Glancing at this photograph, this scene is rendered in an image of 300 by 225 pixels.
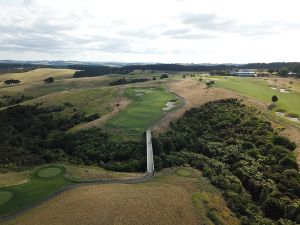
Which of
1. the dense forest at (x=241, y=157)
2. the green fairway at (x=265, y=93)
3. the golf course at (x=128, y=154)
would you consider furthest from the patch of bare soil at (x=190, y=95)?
the green fairway at (x=265, y=93)

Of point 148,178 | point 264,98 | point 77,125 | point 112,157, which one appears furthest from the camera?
point 264,98

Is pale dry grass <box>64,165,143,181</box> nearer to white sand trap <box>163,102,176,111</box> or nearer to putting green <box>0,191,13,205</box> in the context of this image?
putting green <box>0,191,13,205</box>

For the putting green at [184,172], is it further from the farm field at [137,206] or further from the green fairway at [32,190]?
the green fairway at [32,190]

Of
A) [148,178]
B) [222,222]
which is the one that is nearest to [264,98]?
[148,178]

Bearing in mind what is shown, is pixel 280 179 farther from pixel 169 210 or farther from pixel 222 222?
pixel 169 210

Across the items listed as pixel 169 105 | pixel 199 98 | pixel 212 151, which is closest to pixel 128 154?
pixel 212 151

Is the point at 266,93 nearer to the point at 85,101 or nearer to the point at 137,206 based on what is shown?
the point at 85,101
